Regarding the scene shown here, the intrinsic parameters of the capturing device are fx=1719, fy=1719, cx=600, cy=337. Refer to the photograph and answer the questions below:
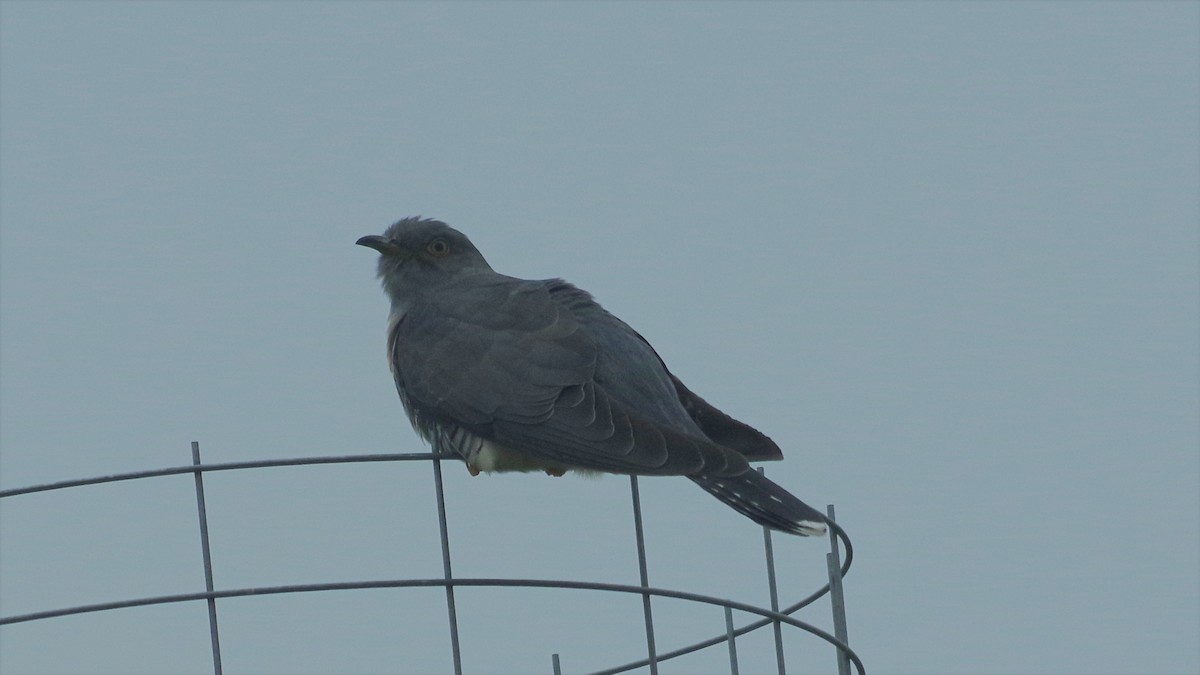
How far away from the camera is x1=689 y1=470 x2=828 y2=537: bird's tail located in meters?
5.54

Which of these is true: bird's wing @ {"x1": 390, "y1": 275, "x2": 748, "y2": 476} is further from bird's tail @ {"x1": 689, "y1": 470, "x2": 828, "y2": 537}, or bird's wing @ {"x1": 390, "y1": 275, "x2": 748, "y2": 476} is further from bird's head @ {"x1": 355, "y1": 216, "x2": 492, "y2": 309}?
bird's head @ {"x1": 355, "y1": 216, "x2": 492, "y2": 309}

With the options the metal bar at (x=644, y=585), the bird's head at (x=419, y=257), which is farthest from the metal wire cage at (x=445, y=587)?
the bird's head at (x=419, y=257)

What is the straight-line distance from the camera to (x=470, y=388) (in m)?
6.45

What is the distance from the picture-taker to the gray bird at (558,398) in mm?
5852

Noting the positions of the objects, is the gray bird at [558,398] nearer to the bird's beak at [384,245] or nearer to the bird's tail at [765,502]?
the bird's tail at [765,502]

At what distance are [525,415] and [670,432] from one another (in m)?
0.60

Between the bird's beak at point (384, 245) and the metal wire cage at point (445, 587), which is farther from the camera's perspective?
the bird's beak at point (384, 245)

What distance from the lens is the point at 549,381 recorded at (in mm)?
6383

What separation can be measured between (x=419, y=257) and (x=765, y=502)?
268 centimetres

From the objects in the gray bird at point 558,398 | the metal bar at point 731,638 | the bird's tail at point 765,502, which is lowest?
the metal bar at point 731,638

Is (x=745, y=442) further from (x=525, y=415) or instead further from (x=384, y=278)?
(x=384, y=278)

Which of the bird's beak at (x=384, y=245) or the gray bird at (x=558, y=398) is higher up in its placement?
the bird's beak at (x=384, y=245)

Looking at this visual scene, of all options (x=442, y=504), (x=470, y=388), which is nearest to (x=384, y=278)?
(x=470, y=388)

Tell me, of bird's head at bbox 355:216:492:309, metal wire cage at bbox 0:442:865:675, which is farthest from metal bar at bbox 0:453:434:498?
bird's head at bbox 355:216:492:309
